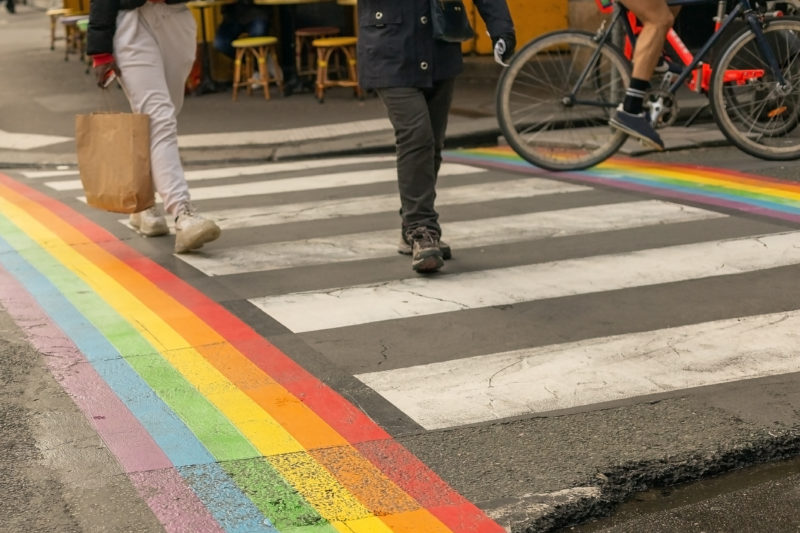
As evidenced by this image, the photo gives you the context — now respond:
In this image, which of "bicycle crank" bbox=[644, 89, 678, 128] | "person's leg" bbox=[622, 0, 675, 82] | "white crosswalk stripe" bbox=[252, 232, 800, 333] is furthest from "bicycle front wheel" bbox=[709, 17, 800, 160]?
"white crosswalk stripe" bbox=[252, 232, 800, 333]

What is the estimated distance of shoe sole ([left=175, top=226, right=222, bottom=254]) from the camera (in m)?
6.34

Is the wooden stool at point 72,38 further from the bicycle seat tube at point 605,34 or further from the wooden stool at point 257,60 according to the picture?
the bicycle seat tube at point 605,34

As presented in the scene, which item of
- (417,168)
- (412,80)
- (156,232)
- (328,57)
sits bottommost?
(156,232)

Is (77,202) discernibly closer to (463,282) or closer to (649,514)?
(463,282)

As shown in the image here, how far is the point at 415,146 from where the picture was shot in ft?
19.2

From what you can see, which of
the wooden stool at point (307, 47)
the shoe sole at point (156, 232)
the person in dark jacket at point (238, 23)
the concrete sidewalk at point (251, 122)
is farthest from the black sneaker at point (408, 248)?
the person in dark jacket at point (238, 23)

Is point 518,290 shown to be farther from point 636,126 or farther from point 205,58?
point 205,58

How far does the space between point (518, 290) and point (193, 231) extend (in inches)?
68.5

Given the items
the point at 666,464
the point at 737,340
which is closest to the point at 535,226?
the point at 737,340

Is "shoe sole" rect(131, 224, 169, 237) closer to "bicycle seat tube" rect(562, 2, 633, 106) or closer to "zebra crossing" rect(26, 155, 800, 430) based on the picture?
"zebra crossing" rect(26, 155, 800, 430)

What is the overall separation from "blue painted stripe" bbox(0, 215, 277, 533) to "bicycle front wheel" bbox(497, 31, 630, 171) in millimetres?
3270

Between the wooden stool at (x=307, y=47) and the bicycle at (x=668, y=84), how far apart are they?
5644mm

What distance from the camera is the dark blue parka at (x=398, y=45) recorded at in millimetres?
5820

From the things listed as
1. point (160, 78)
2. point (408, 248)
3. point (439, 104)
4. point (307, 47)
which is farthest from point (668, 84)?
point (307, 47)
